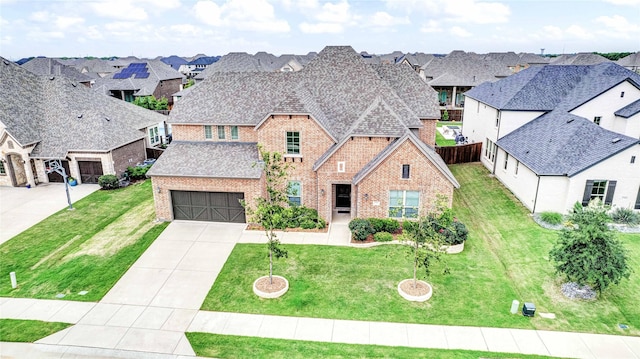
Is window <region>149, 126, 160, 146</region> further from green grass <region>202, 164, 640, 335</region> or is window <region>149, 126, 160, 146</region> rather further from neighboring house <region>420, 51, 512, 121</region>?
neighboring house <region>420, 51, 512, 121</region>

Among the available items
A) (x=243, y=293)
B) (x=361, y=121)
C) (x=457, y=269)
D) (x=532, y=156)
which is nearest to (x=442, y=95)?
(x=532, y=156)

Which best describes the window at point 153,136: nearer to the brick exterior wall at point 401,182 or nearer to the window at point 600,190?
the brick exterior wall at point 401,182

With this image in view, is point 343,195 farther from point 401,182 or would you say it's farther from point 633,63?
point 633,63

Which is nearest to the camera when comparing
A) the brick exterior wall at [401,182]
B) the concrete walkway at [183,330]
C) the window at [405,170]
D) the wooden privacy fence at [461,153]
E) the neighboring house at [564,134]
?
the concrete walkway at [183,330]

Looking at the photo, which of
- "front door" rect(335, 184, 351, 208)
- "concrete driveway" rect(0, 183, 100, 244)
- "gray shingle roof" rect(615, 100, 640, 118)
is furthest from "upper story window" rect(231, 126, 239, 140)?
"gray shingle roof" rect(615, 100, 640, 118)

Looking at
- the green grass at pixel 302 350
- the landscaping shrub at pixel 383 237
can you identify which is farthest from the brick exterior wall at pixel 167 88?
the green grass at pixel 302 350
